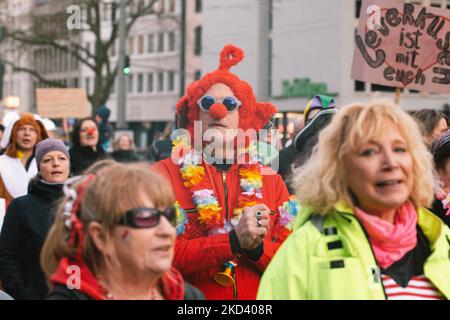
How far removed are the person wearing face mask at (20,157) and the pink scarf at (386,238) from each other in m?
5.09

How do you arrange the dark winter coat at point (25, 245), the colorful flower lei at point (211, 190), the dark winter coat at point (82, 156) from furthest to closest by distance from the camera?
the dark winter coat at point (82, 156) < the dark winter coat at point (25, 245) < the colorful flower lei at point (211, 190)

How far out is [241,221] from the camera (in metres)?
4.99

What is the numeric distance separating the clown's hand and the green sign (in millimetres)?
42839

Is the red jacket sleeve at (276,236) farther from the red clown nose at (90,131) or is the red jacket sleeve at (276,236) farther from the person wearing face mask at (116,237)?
the red clown nose at (90,131)

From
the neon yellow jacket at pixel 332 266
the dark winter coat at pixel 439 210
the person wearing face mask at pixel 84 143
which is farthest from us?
the person wearing face mask at pixel 84 143

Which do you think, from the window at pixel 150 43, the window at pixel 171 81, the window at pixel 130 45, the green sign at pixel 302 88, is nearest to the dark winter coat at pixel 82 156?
the green sign at pixel 302 88

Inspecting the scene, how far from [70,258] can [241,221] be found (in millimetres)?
1585

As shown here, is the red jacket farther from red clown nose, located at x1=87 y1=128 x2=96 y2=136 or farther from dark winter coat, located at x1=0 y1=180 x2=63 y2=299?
red clown nose, located at x1=87 y1=128 x2=96 y2=136

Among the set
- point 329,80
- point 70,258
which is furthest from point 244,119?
point 329,80

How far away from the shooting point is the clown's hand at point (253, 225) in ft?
16.1

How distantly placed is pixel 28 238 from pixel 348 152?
3026 mm

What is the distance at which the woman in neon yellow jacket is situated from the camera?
12.0 feet

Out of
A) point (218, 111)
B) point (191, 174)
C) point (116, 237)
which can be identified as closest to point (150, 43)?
point (218, 111)

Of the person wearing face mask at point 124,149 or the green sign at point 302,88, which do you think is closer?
the person wearing face mask at point 124,149
